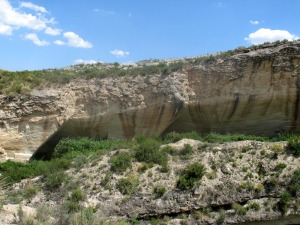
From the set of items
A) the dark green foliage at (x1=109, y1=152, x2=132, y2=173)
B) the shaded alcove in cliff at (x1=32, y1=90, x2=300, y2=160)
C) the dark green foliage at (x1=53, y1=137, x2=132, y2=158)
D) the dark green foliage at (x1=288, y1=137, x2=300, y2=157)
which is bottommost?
the dark green foliage at (x1=109, y1=152, x2=132, y2=173)

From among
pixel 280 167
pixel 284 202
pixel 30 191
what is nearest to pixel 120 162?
pixel 30 191

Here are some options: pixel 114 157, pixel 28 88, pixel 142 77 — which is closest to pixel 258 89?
pixel 142 77

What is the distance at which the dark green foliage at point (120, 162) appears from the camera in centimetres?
2191

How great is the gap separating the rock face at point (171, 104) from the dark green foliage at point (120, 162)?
5.30 m

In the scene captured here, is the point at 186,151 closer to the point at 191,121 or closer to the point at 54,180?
the point at 191,121

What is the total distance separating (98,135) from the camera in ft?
92.4

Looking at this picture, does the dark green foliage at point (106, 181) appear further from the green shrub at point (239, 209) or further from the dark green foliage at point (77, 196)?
the green shrub at point (239, 209)

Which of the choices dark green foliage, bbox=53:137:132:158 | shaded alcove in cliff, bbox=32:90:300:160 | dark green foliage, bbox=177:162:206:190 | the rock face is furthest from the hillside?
the rock face

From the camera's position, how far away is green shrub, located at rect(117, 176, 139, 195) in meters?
20.4

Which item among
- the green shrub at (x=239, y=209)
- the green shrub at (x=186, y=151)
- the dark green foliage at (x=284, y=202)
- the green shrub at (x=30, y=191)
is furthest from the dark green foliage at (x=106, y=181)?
the dark green foliage at (x=284, y=202)

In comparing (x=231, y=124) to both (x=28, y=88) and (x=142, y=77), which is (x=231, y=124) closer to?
(x=142, y=77)

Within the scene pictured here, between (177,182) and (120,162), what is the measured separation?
3431mm

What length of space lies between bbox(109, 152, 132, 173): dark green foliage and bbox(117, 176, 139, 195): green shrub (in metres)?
1.03

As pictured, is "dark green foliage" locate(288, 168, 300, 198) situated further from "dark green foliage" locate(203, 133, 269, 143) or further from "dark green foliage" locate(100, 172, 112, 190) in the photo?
"dark green foliage" locate(100, 172, 112, 190)
